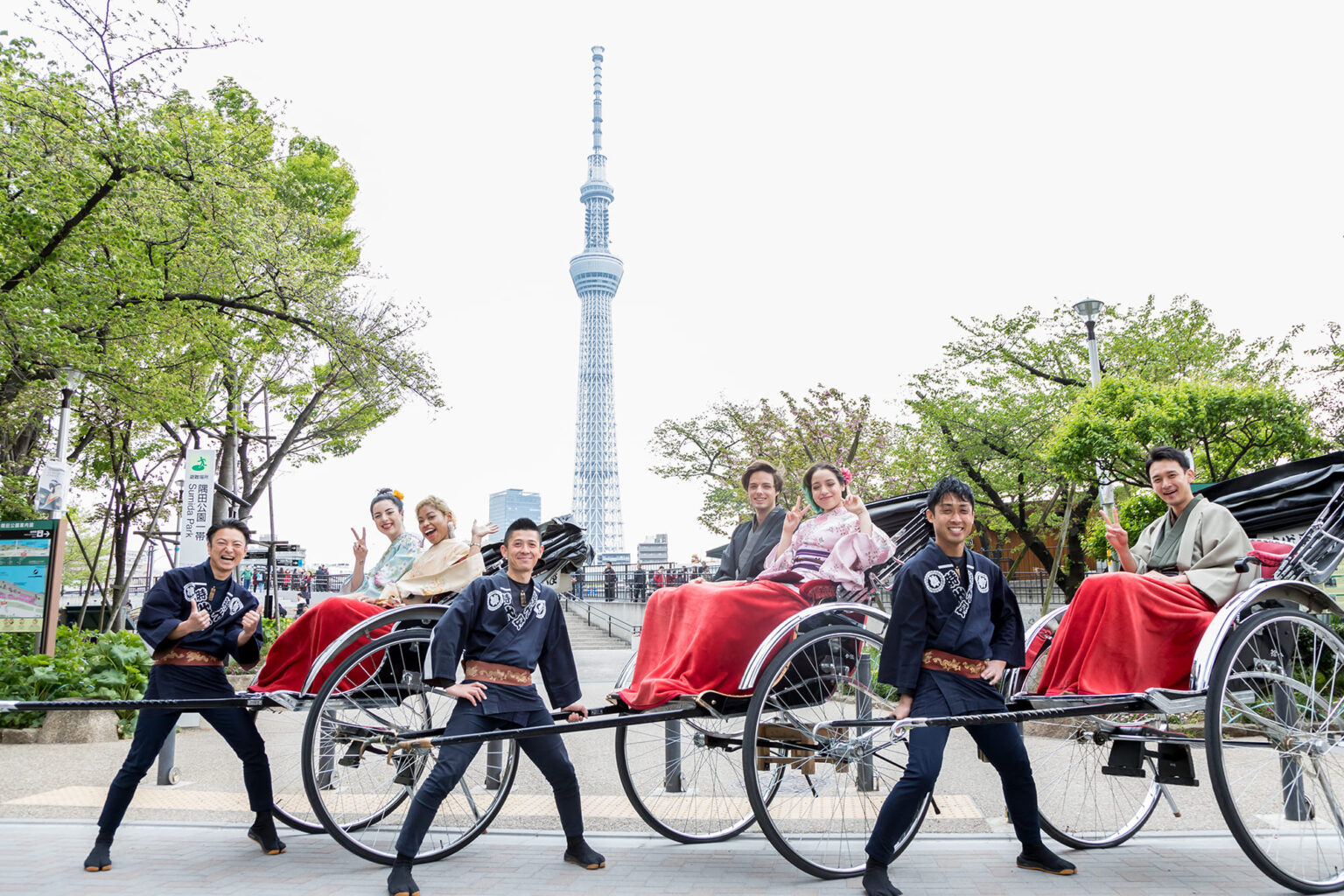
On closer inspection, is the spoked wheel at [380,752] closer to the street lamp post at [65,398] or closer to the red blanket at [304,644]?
the red blanket at [304,644]

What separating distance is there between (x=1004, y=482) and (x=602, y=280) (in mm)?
68160

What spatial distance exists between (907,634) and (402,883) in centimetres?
218

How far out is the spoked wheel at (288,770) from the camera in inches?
171

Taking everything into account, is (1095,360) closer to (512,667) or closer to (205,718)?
(512,667)

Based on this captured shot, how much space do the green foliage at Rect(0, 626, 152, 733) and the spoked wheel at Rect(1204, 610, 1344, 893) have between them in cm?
757

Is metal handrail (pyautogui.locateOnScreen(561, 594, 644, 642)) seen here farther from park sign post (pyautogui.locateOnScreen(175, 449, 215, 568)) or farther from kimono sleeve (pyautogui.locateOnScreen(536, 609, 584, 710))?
kimono sleeve (pyautogui.locateOnScreen(536, 609, 584, 710))

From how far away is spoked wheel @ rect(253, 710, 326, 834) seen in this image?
14.3ft

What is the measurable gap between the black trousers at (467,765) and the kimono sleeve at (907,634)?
147 cm

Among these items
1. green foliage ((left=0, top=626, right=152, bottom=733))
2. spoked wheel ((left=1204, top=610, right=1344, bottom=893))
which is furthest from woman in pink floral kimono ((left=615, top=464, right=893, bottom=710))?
green foliage ((left=0, top=626, right=152, bottom=733))

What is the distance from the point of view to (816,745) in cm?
377

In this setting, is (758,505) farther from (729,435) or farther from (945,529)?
(729,435)

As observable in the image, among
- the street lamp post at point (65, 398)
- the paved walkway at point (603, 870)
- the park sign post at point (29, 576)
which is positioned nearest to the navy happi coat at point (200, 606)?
the paved walkway at point (603, 870)

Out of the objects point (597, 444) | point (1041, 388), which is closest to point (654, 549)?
point (597, 444)

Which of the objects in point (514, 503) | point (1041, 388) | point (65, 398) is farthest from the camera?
point (514, 503)
